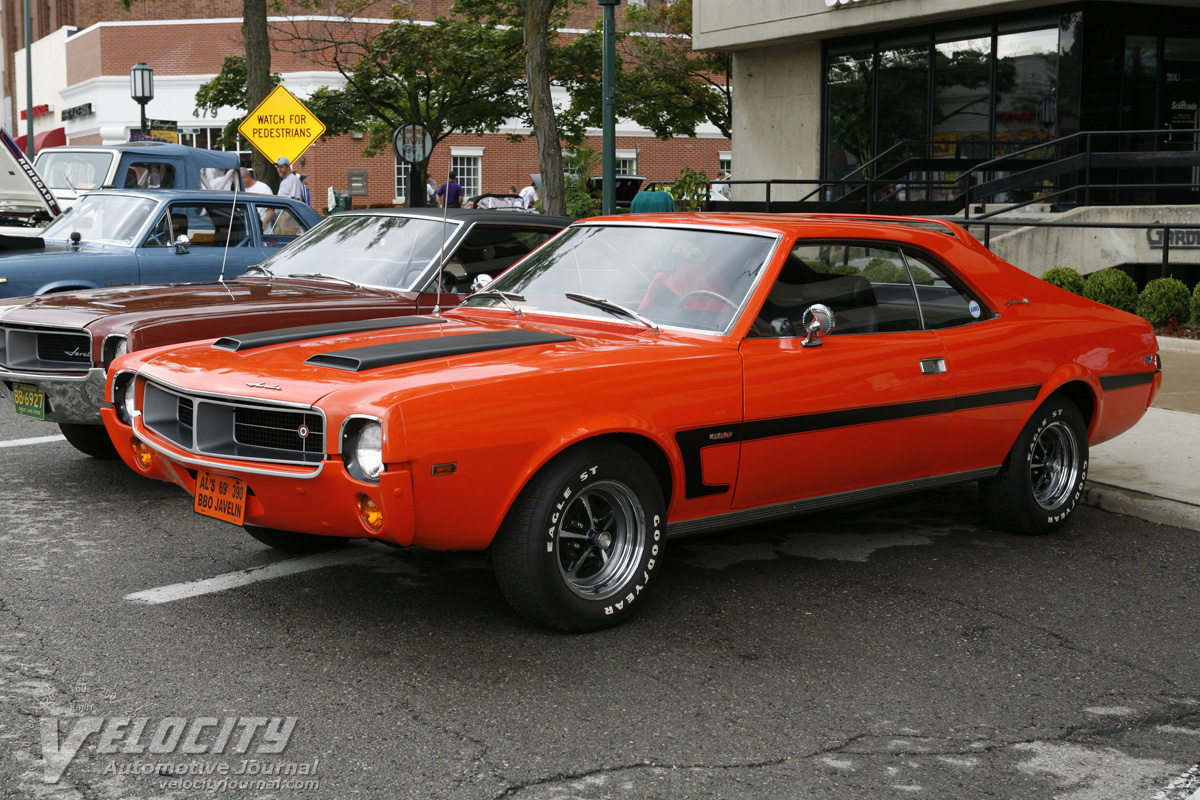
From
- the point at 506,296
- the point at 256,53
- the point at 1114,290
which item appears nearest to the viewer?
the point at 506,296

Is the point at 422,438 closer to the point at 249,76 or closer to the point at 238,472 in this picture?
the point at 238,472

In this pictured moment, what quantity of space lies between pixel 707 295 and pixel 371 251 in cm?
367

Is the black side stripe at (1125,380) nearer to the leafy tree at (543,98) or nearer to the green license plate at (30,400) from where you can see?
the green license plate at (30,400)

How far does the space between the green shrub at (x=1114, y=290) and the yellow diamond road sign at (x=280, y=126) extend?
946 cm

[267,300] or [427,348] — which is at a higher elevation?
[267,300]

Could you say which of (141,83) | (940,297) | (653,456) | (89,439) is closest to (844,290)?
(940,297)

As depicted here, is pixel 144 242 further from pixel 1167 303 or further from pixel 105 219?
pixel 1167 303

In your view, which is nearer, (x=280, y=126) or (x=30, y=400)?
(x=30, y=400)

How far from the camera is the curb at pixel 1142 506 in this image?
6727 mm

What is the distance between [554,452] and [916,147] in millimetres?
19172

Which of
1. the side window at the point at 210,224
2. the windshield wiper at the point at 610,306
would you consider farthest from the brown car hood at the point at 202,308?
the side window at the point at 210,224

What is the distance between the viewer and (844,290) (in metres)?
5.65

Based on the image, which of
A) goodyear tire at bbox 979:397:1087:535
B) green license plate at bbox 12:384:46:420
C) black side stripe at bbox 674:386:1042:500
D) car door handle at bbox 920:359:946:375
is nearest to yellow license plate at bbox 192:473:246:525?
black side stripe at bbox 674:386:1042:500

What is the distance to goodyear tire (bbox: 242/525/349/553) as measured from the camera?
18.8 feet
